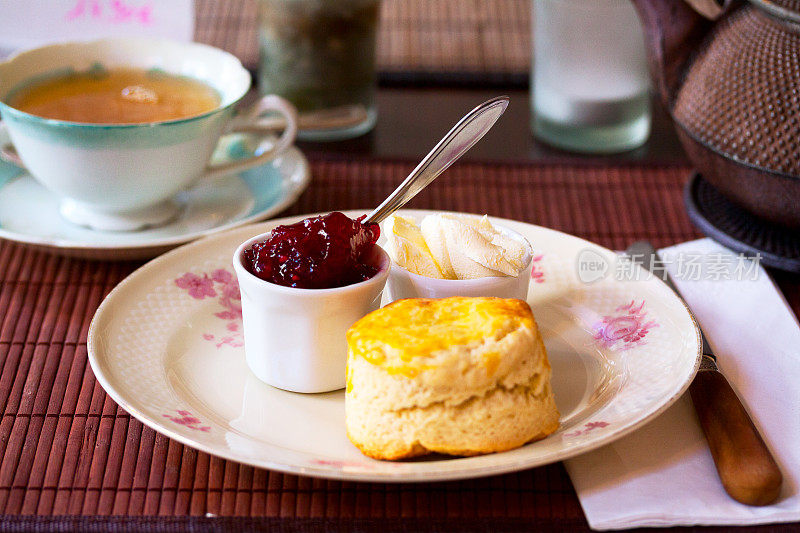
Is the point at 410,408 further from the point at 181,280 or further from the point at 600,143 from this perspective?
the point at 600,143

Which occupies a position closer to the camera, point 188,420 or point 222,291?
point 188,420

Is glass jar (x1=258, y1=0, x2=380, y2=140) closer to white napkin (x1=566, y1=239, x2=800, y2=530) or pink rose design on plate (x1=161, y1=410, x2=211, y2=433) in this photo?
white napkin (x1=566, y1=239, x2=800, y2=530)

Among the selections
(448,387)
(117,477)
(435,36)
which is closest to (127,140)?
(117,477)

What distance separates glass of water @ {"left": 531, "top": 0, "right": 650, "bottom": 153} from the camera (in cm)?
176

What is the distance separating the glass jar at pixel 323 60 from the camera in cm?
176

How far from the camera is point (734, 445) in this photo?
3.14 ft

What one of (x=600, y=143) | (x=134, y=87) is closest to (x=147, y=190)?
(x=134, y=87)

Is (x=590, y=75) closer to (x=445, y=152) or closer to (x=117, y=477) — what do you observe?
(x=445, y=152)

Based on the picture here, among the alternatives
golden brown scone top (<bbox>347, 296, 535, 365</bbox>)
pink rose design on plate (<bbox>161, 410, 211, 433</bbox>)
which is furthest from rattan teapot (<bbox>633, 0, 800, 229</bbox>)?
pink rose design on plate (<bbox>161, 410, 211, 433</bbox>)

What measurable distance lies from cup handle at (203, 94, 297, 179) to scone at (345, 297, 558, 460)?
73 centimetres

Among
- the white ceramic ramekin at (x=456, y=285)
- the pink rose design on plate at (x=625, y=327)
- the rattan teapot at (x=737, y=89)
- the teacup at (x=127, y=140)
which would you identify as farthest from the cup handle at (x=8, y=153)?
the rattan teapot at (x=737, y=89)

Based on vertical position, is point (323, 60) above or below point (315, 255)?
below

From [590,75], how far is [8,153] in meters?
1.16

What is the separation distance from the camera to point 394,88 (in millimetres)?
2230
